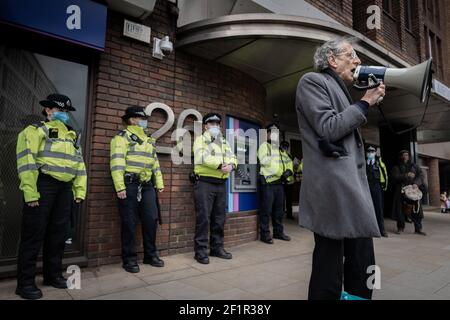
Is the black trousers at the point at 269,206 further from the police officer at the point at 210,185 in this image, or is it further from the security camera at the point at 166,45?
the security camera at the point at 166,45

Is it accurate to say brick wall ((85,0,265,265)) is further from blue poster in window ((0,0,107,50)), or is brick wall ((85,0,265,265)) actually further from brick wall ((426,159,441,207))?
brick wall ((426,159,441,207))

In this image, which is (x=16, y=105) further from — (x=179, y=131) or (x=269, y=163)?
(x=269, y=163)

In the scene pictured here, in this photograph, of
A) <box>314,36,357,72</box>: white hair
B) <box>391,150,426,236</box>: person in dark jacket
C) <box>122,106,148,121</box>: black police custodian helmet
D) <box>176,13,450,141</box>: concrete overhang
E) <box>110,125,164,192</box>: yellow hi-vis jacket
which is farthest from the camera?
<box>391,150,426,236</box>: person in dark jacket

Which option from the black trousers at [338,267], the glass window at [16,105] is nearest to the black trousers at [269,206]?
the glass window at [16,105]

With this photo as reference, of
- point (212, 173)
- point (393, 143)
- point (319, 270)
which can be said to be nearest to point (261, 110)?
point (212, 173)

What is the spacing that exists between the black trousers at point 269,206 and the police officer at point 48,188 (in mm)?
3261

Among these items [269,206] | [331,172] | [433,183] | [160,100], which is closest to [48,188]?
[160,100]

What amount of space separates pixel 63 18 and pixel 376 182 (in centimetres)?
629

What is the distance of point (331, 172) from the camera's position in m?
1.67

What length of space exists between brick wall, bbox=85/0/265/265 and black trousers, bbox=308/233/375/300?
9.99 ft

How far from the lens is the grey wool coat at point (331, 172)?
5.32 feet

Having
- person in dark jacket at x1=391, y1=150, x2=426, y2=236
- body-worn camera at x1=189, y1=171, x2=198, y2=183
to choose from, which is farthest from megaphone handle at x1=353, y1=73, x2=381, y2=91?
person in dark jacket at x1=391, y1=150, x2=426, y2=236

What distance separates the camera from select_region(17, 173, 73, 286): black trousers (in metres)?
2.93
